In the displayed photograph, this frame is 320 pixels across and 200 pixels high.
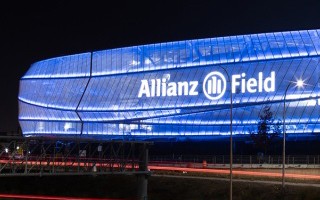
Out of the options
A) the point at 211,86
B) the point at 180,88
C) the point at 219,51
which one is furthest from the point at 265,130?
the point at 180,88

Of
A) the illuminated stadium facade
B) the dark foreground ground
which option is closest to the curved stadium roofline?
the illuminated stadium facade

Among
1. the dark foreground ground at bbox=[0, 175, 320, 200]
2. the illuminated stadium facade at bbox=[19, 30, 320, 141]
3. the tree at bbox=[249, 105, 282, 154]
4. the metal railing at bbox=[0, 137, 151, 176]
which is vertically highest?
the illuminated stadium facade at bbox=[19, 30, 320, 141]

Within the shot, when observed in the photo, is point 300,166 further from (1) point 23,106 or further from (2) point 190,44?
(1) point 23,106

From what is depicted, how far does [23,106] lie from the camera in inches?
5527

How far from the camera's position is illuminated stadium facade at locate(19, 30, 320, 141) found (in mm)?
101688

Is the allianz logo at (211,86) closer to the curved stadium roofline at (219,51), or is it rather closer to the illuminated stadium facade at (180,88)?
the illuminated stadium facade at (180,88)

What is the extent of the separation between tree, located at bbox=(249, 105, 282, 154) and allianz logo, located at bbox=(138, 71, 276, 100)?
4.27m

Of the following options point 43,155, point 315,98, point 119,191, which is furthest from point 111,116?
point 43,155

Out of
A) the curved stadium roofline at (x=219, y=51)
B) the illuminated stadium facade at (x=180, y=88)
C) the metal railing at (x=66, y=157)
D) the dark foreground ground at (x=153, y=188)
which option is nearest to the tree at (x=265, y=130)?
the illuminated stadium facade at (x=180, y=88)

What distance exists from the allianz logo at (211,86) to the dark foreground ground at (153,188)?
3719 cm

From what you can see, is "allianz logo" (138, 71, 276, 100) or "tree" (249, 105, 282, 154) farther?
"allianz logo" (138, 71, 276, 100)

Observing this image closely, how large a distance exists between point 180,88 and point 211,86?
6.50 meters

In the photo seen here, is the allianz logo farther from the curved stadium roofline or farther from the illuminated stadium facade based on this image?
the curved stadium roofline

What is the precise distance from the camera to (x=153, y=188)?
66.5m
